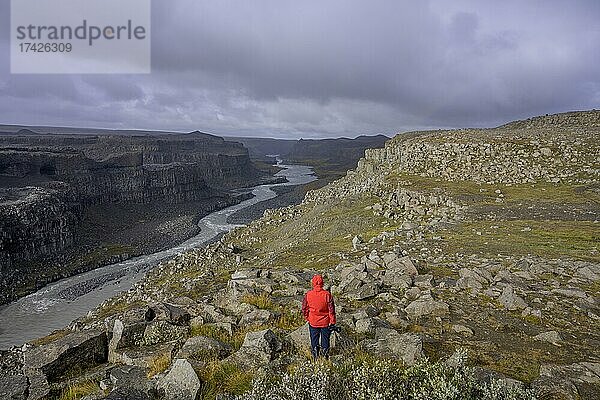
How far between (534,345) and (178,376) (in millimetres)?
9944

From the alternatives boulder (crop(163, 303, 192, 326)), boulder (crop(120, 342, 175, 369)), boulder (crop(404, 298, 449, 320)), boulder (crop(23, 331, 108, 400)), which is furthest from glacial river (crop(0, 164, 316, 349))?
boulder (crop(404, 298, 449, 320))

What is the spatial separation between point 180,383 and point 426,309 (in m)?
8.87

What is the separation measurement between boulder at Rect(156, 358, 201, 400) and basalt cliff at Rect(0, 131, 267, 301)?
63457mm

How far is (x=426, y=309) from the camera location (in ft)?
50.5

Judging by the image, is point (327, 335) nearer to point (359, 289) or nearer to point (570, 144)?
point (359, 289)

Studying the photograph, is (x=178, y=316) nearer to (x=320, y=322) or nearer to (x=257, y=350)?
(x=257, y=350)

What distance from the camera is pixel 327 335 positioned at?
38.0ft

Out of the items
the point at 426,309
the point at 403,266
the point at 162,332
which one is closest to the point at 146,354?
the point at 162,332

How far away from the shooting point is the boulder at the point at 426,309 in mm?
15227

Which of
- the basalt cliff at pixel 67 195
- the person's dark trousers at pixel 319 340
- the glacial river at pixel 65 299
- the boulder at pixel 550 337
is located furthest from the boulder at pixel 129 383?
the basalt cliff at pixel 67 195

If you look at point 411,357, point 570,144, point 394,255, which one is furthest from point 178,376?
point 570,144

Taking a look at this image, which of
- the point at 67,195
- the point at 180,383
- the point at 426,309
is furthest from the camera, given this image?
the point at 67,195

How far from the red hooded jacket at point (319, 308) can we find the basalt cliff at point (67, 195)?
64.1 metres

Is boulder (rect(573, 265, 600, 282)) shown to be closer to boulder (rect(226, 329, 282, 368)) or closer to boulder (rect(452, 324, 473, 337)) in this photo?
boulder (rect(452, 324, 473, 337))
